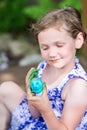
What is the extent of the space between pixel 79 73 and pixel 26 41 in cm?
450

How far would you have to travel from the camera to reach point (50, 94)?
3074 millimetres

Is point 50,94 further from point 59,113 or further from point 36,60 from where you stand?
point 36,60

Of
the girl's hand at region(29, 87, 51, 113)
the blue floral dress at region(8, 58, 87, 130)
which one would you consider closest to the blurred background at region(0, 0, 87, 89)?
the blue floral dress at region(8, 58, 87, 130)

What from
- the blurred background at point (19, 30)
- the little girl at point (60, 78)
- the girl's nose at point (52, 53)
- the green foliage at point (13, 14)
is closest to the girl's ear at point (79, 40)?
the little girl at point (60, 78)

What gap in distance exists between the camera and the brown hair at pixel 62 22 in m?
2.92

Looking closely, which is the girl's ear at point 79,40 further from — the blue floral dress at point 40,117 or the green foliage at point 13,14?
the green foliage at point 13,14

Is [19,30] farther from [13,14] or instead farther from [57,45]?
[57,45]

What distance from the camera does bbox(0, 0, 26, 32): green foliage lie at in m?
7.54

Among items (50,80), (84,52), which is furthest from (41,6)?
(50,80)

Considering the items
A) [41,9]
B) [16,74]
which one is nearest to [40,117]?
[16,74]

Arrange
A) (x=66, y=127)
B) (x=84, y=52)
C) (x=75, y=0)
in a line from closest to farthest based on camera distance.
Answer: (x=66, y=127) → (x=84, y=52) → (x=75, y=0)

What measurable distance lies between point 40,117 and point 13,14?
456 cm

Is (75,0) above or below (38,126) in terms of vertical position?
above

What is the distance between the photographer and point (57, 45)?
2914 mm
